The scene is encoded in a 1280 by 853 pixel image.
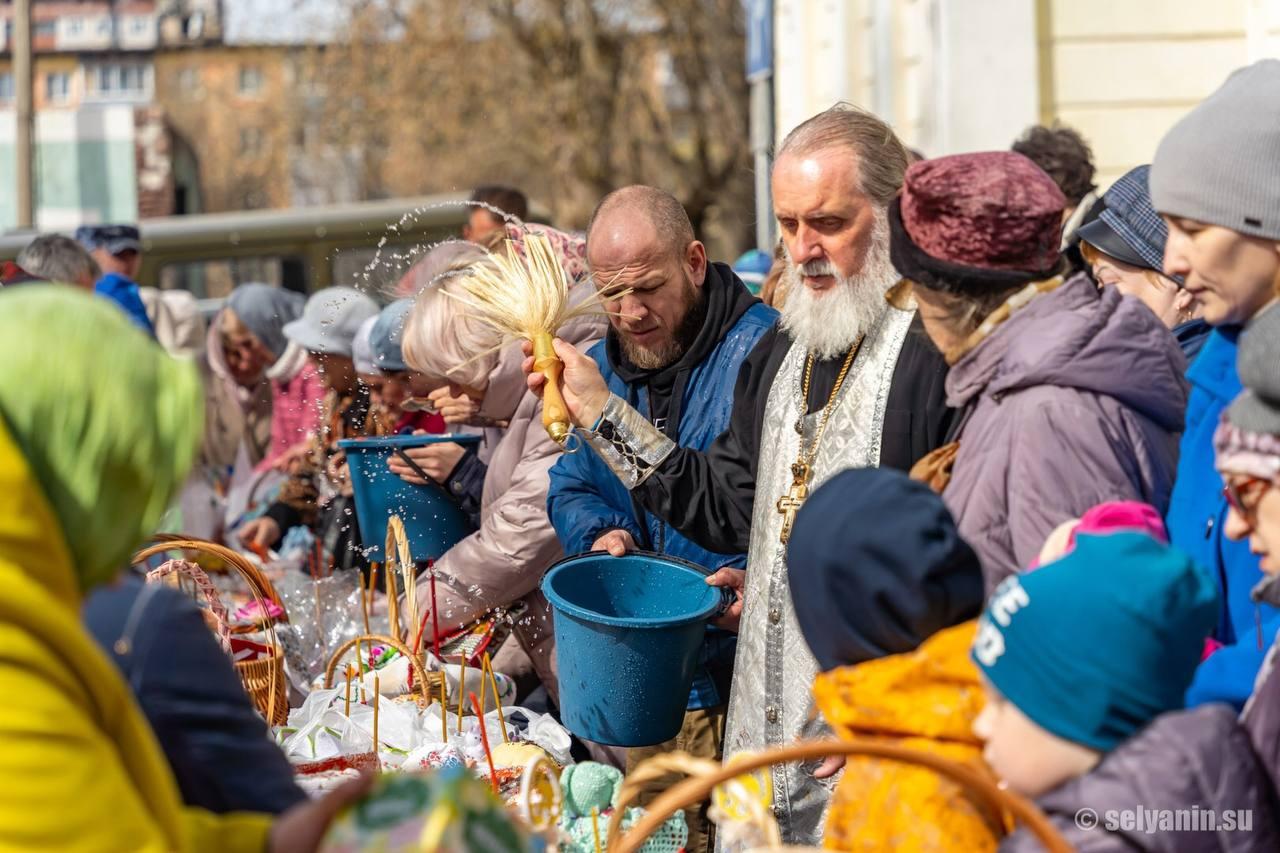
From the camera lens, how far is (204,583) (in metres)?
3.81

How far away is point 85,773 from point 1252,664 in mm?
1499

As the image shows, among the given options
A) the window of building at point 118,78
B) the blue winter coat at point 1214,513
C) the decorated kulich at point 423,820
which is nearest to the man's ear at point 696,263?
the blue winter coat at point 1214,513

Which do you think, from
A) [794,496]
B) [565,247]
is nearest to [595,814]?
[794,496]

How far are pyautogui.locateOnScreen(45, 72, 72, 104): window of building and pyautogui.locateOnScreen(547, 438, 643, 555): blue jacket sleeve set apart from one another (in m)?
70.3

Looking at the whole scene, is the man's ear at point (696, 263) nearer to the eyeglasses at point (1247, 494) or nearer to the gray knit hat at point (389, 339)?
the gray knit hat at point (389, 339)

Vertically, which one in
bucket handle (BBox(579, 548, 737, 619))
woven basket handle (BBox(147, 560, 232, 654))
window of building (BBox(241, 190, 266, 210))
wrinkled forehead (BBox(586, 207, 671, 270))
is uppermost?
wrinkled forehead (BBox(586, 207, 671, 270))

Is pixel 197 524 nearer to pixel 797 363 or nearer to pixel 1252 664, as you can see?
pixel 797 363

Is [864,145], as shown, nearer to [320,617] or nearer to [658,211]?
[658,211]

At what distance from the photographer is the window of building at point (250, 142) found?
39681 mm

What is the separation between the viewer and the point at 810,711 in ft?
9.36

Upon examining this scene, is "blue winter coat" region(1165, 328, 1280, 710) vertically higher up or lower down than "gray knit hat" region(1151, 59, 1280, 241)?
lower down

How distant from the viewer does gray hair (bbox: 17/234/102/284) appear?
19.7 ft

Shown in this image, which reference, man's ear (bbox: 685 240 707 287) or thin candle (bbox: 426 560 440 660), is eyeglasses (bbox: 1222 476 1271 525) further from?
thin candle (bbox: 426 560 440 660)

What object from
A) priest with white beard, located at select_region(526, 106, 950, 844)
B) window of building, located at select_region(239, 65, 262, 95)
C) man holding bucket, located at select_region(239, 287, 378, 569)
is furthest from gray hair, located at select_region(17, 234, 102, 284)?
window of building, located at select_region(239, 65, 262, 95)
